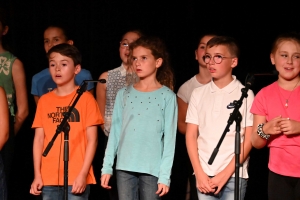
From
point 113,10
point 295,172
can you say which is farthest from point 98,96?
point 295,172

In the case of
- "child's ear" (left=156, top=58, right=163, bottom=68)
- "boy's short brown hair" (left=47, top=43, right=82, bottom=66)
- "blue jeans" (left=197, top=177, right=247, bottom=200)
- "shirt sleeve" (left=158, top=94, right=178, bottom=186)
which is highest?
"boy's short brown hair" (left=47, top=43, right=82, bottom=66)

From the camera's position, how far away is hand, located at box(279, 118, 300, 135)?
3.31m

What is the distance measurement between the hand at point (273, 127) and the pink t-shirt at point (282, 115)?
93 millimetres

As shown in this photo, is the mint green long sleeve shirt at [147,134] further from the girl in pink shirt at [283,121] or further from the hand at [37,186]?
the girl in pink shirt at [283,121]

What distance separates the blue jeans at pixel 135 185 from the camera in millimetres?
3650

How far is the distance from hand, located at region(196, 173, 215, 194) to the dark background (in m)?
1.55

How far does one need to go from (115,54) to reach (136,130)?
1636mm

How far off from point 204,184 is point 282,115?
22.8 inches

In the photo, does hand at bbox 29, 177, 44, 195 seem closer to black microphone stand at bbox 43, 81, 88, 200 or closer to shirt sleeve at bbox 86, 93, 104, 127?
black microphone stand at bbox 43, 81, 88, 200

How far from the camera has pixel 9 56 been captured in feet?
14.3

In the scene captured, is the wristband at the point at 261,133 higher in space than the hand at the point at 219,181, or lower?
higher

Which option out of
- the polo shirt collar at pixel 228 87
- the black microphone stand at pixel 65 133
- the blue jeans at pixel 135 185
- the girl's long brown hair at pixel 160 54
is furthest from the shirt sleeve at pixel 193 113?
the black microphone stand at pixel 65 133

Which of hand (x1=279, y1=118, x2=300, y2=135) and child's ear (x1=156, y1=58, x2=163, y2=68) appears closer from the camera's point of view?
hand (x1=279, y1=118, x2=300, y2=135)

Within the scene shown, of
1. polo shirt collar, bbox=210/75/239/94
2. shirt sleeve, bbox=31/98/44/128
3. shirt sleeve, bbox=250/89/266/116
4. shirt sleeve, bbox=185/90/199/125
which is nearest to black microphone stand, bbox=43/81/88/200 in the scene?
shirt sleeve, bbox=31/98/44/128
